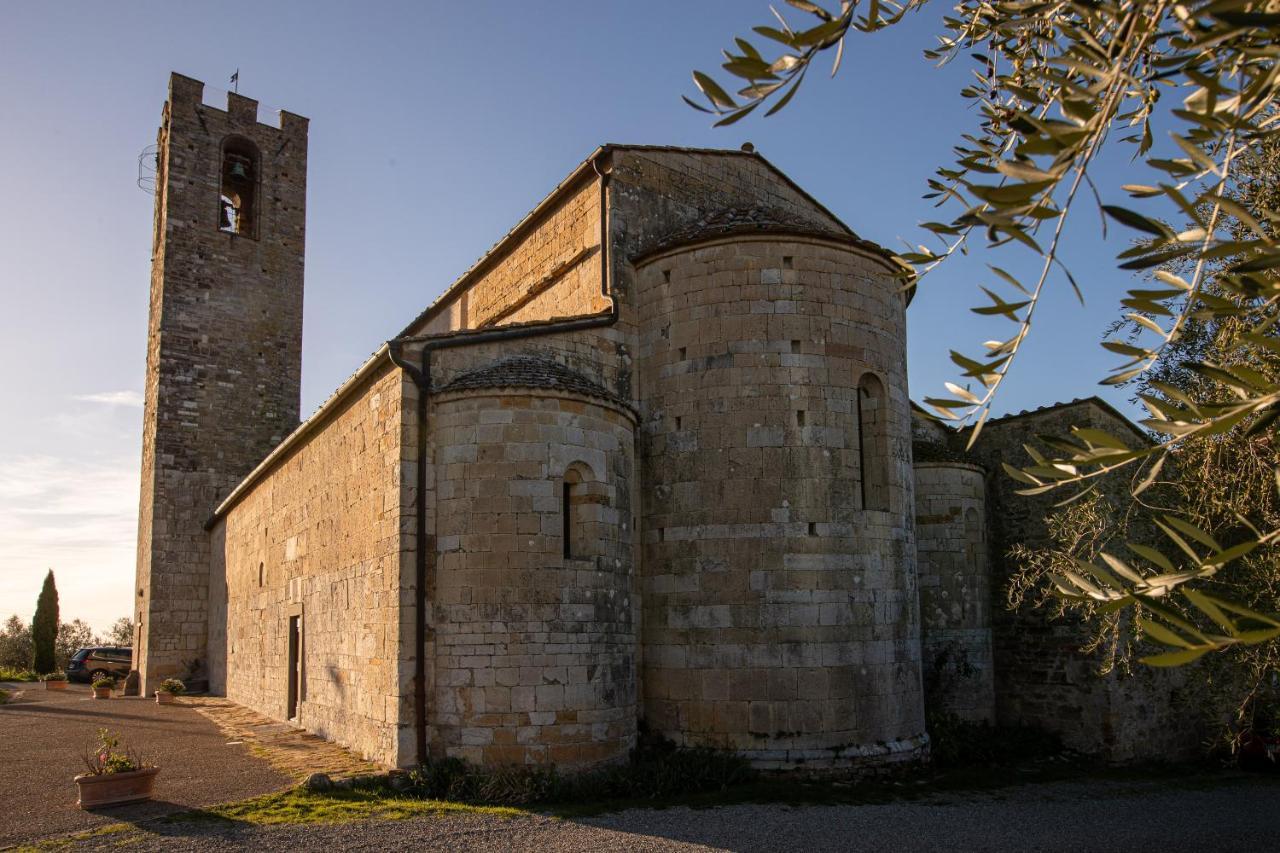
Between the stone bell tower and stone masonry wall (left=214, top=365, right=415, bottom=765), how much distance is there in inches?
223

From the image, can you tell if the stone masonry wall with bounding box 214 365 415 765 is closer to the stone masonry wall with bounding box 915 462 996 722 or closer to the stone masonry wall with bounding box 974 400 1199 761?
the stone masonry wall with bounding box 915 462 996 722

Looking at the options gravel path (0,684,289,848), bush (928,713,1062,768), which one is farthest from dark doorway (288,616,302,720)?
bush (928,713,1062,768)

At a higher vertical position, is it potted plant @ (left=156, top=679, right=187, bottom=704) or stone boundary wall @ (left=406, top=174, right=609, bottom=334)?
stone boundary wall @ (left=406, top=174, right=609, bottom=334)

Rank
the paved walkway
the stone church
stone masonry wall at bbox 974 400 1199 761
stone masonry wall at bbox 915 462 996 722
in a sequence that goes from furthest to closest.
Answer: stone masonry wall at bbox 915 462 996 722 < stone masonry wall at bbox 974 400 1199 761 < the paved walkway < the stone church

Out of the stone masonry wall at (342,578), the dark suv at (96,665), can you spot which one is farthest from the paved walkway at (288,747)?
the dark suv at (96,665)

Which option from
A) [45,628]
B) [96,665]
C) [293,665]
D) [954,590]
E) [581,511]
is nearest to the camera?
[581,511]

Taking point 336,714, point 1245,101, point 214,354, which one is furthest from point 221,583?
point 1245,101

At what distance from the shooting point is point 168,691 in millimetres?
20562

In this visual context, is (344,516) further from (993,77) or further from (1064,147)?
(1064,147)

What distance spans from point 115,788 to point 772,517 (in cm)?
722

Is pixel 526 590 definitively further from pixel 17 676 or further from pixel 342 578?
pixel 17 676

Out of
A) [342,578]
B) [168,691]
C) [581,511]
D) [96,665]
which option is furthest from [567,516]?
[96,665]

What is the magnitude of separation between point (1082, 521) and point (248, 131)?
2407 cm

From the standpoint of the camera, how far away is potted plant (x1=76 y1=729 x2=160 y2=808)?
29.4ft
